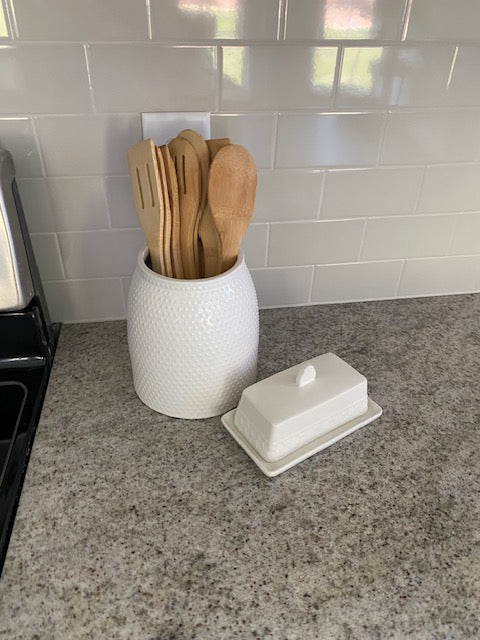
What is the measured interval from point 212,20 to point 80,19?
0.51ft

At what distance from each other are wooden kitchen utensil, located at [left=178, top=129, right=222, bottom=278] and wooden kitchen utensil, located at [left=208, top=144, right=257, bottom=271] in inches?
0.5

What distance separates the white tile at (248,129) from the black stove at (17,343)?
268 millimetres

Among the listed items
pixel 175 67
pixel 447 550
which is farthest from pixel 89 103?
pixel 447 550

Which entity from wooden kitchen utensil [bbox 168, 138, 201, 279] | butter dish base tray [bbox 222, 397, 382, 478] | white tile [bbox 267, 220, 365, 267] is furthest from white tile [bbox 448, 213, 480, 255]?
wooden kitchen utensil [bbox 168, 138, 201, 279]

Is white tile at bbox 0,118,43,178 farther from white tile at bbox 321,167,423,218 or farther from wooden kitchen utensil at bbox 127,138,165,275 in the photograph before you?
white tile at bbox 321,167,423,218

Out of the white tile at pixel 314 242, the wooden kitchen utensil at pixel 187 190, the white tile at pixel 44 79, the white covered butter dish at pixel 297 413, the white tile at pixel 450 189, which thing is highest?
the white tile at pixel 44 79

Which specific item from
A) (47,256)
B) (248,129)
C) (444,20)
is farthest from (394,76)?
(47,256)

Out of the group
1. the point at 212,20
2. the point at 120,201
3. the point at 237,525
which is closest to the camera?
the point at 237,525

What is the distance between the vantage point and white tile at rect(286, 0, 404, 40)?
647 millimetres

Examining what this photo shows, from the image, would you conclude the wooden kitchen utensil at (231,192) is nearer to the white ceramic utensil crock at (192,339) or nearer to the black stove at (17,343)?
the white ceramic utensil crock at (192,339)

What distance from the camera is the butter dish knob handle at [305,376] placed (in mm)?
595

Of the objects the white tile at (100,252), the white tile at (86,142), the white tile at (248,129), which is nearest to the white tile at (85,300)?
Answer: the white tile at (100,252)

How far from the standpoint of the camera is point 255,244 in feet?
2.69

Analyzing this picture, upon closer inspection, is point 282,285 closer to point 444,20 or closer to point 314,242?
point 314,242
